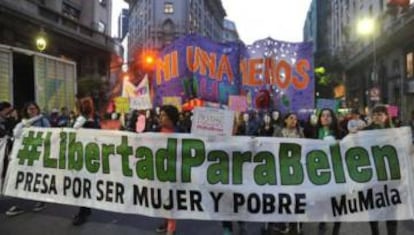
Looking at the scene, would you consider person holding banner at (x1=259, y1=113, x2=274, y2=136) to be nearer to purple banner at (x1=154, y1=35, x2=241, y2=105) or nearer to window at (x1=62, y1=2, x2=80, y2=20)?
purple banner at (x1=154, y1=35, x2=241, y2=105)

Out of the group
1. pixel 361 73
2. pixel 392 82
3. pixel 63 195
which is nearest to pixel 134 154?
pixel 63 195

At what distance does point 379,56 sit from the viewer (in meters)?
41.2

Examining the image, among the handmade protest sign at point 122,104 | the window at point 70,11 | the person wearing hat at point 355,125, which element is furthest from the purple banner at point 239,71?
the window at point 70,11

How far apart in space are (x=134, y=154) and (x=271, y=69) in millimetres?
6055

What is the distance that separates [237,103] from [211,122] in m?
6.27

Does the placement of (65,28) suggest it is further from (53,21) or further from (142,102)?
(142,102)

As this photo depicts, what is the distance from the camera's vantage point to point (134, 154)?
6.60 m

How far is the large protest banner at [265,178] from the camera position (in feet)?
19.9

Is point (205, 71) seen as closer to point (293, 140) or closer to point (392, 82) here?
point (293, 140)

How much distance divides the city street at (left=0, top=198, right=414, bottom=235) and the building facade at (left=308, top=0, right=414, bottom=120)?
16.1 metres

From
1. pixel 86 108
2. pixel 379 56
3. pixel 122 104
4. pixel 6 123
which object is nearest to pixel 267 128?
pixel 86 108

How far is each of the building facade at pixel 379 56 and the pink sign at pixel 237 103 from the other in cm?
1142

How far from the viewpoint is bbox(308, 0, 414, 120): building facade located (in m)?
33.6

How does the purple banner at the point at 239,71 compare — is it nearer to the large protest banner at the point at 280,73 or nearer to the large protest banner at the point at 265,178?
the large protest banner at the point at 280,73
